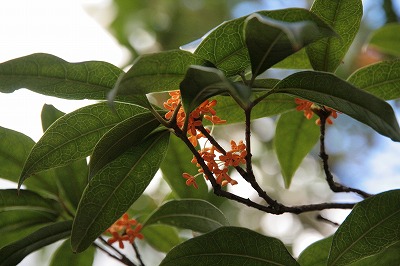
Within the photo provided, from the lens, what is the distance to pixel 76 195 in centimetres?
143

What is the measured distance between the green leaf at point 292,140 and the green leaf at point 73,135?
478 millimetres

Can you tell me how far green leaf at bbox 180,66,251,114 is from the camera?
83 centimetres

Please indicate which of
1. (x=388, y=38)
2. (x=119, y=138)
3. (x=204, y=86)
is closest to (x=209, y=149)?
(x=119, y=138)

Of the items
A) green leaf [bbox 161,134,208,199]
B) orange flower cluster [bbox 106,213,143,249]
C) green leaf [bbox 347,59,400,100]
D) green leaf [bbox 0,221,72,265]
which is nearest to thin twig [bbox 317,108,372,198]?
green leaf [bbox 347,59,400,100]

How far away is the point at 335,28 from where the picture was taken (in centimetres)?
116

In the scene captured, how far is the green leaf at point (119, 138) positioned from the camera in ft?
3.49

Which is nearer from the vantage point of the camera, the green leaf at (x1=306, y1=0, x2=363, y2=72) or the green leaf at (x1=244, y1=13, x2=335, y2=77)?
the green leaf at (x1=244, y1=13, x2=335, y2=77)

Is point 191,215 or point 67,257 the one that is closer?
point 191,215

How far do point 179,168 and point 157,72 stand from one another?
0.57 m

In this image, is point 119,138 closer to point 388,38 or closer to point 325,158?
point 325,158

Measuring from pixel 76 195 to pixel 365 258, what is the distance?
65cm

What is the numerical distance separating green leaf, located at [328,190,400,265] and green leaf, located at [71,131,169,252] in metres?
0.37

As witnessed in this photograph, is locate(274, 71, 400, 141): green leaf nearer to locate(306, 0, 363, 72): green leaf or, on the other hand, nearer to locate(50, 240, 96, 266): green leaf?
locate(306, 0, 363, 72): green leaf

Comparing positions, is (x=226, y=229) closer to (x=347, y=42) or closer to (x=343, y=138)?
(x=347, y=42)
